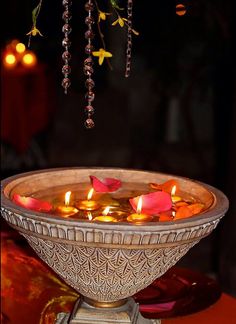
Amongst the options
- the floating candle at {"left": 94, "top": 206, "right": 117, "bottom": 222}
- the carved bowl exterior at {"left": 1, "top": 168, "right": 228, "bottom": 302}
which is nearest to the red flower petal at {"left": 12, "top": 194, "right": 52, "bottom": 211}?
the carved bowl exterior at {"left": 1, "top": 168, "right": 228, "bottom": 302}

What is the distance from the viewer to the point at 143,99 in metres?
7.96

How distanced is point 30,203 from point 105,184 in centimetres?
27

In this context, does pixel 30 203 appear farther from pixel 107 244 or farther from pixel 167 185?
pixel 167 185

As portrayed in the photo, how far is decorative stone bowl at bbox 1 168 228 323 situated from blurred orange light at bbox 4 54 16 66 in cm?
409

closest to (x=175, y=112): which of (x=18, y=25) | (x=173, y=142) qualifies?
(x=173, y=142)

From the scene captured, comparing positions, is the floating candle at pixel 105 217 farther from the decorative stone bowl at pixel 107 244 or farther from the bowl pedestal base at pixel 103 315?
the bowl pedestal base at pixel 103 315

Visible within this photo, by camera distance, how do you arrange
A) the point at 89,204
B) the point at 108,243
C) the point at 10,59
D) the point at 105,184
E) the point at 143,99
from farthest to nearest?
1. the point at 143,99
2. the point at 10,59
3. the point at 105,184
4. the point at 89,204
5. the point at 108,243

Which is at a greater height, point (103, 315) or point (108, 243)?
point (108, 243)

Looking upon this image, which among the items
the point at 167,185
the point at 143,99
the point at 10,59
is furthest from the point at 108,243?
the point at 143,99

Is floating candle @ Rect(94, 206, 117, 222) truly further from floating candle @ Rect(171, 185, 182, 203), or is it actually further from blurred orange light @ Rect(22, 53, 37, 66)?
blurred orange light @ Rect(22, 53, 37, 66)

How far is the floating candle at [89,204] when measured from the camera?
147cm

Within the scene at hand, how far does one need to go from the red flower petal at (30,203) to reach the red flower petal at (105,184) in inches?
7.8

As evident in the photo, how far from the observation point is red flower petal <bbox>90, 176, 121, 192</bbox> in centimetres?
158

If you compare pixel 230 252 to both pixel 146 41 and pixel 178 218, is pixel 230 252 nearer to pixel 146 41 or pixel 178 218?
pixel 178 218
